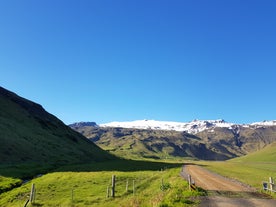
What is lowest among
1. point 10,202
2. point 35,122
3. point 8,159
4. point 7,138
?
point 10,202

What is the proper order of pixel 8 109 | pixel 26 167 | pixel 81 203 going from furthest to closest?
pixel 8 109 < pixel 26 167 < pixel 81 203

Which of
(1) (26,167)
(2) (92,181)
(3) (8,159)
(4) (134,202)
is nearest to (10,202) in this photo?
(2) (92,181)

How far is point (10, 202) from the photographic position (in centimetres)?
4566

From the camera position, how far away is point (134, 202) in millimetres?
27562

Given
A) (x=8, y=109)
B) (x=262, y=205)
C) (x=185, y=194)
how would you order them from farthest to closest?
(x=8, y=109)
(x=185, y=194)
(x=262, y=205)

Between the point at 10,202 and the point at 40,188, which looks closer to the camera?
the point at 10,202

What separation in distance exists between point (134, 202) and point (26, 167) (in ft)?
223

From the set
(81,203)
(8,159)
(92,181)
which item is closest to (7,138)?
(8,159)

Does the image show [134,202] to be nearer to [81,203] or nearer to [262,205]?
[262,205]

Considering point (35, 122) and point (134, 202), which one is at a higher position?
point (35, 122)

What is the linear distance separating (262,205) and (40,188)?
4022 centimetres

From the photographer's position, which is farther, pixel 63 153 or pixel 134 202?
pixel 63 153

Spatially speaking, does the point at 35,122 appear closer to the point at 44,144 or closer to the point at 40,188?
the point at 44,144

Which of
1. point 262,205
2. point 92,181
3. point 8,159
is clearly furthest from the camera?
point 8,159
